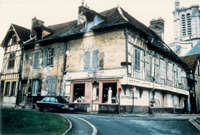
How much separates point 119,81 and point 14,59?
46.1ft

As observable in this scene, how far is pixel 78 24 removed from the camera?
A: 19703 mm

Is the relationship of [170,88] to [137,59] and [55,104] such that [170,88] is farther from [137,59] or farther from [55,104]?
[55,104]

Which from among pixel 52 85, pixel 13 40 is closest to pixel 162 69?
pixel 52 85

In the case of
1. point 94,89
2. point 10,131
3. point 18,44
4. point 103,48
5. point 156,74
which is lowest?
point 10,131

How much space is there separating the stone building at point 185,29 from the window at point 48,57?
4981 cm

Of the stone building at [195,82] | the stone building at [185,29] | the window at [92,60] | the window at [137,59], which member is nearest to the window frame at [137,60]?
the window at [137,59]

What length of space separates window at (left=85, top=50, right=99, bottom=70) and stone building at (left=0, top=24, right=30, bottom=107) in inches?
364

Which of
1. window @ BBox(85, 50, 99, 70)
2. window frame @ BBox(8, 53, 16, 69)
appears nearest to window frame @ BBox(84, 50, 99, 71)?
window @ BBox(85, 50, 99, 70)

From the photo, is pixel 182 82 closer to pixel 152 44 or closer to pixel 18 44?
pixel 152 44

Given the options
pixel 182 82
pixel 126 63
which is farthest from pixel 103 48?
pixel 182 82

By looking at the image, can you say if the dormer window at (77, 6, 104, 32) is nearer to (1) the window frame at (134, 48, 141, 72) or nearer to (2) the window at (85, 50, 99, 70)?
(2) the window at (85, 50, 99, 70)

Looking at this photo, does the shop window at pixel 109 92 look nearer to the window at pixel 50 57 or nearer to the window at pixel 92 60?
the window at pixel 92 60

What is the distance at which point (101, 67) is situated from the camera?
16.1m

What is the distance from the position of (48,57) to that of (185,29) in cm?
5975
